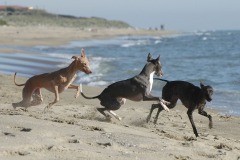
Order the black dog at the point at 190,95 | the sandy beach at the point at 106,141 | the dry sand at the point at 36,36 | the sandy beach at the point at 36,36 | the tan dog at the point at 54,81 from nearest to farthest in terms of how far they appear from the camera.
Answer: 1. the sandy beach at the point at 106,141
2. the black dog at the point at 190,95
3. the tan dog at the point at 54,81
4. the sandy beach at the point at 36,36
5. the dry sand at the point at 36,36

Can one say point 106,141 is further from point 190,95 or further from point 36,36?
point 36,36

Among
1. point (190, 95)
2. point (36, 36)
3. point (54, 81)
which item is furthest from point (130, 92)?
point (36, 36)

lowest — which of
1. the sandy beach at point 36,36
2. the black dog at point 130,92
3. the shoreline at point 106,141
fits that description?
the sandy beach at point 36,36

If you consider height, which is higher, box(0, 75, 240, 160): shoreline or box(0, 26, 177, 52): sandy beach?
box(0, 75, 240, 160): shoreline

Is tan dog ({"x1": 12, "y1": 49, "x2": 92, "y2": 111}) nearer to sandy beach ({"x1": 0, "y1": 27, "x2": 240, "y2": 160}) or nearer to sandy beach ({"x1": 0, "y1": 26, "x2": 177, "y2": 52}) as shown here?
sandy beach ({"x1": 0, "y1": 27, "x2": 240, "y2": 160})

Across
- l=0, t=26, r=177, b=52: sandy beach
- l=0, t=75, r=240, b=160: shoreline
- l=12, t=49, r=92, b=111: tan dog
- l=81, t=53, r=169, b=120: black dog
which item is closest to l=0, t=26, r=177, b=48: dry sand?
l=0, t=26, r=177, b=52: sandy beach

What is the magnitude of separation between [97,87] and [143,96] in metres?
6.57

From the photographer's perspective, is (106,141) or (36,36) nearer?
(106,141)

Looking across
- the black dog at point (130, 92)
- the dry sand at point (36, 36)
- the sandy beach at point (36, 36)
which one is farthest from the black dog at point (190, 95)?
the dry sand at point (36, 36)

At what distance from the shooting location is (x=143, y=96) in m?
9.08

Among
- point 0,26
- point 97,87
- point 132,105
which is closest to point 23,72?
point 97,87

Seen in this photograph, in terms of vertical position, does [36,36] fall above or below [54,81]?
below

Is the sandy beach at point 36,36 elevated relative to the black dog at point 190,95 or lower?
lower

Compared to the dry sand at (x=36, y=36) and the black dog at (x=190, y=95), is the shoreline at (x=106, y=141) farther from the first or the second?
the dry sand at (x=36, y=36)
